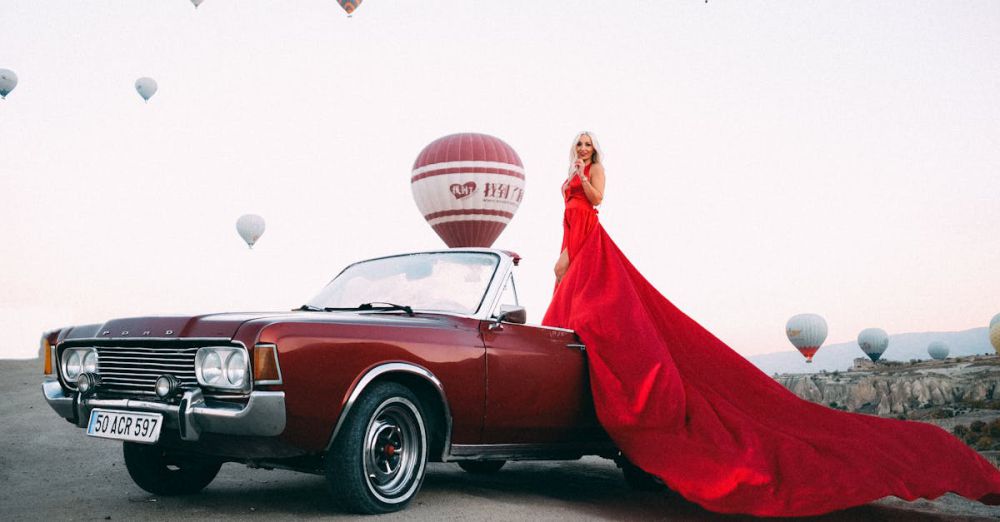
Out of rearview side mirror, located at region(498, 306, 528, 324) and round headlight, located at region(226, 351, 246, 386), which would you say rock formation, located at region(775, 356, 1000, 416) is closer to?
rearview side mirror, located at region(498, 306, 528, 324)

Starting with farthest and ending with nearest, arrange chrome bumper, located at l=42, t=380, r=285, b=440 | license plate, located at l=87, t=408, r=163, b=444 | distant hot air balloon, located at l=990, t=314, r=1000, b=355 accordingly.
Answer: distant hot air balloon, located at l=990, t=314, r=1000, b=355, license plate, located at l=87, t=408, r=163, b=444, chrome bumper, located at l=42, t=380, r=285, b=440

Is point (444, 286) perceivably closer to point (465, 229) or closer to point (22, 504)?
point (22, 504)

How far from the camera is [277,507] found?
15.5ft

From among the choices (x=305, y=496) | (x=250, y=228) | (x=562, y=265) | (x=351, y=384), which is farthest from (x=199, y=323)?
(x=250, y=228)

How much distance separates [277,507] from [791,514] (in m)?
3.04

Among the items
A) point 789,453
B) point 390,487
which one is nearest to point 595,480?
point 789,453

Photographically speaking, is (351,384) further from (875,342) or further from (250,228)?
(875,342)

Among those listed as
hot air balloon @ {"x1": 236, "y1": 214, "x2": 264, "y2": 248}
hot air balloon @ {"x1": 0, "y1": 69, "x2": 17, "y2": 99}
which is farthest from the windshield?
hot air balloon @ {"x1": 0, "y1": 69, "x2": 17, "y2": 99}

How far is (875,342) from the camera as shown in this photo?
6419 centimetres

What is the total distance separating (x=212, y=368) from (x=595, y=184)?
13.1 ft

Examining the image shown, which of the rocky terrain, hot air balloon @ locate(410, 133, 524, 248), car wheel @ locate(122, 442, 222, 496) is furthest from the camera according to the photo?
the rocky terrain

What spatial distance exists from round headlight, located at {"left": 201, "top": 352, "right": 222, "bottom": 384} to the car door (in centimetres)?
167

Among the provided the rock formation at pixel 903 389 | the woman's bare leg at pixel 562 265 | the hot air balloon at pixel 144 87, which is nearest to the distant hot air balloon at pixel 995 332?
the rock formation at pixel 903 389

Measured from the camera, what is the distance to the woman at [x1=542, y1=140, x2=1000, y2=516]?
4.98 meters
